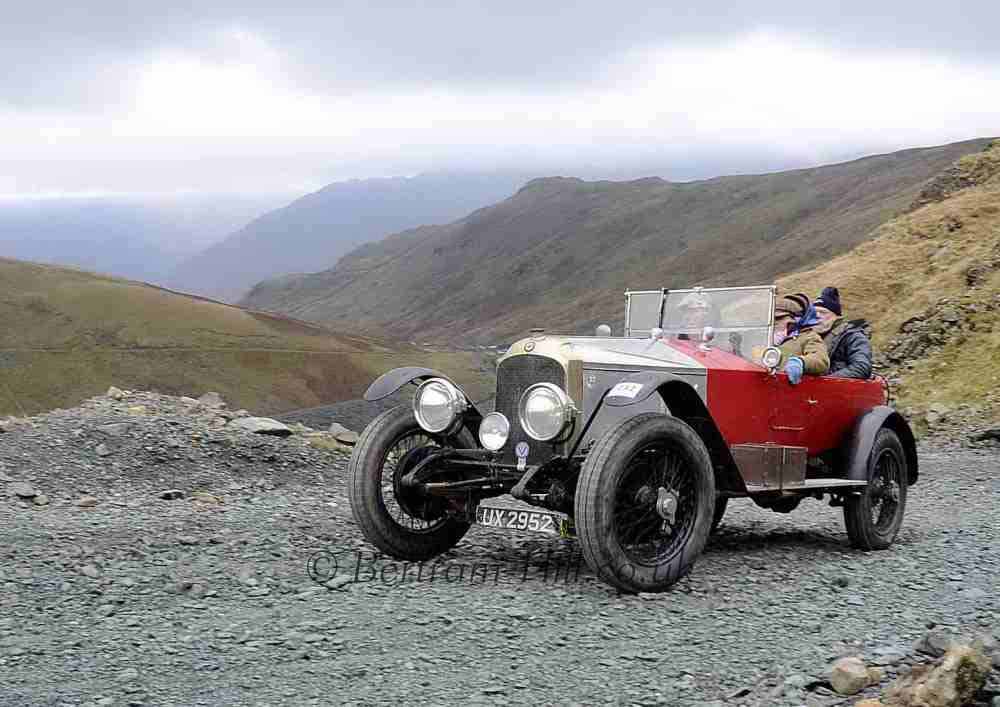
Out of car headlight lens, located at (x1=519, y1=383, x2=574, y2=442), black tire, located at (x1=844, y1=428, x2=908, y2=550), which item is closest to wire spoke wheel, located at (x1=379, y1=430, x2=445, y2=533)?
car headlight lens, located at (x1=519, y1=383, x2=574, y2=442)

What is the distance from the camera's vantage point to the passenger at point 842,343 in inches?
382

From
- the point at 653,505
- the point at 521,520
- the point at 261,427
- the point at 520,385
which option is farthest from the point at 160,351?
the point at 653,505

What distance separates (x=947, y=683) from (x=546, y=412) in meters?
3.30

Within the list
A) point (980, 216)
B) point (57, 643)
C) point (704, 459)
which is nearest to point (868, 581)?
point (704, 459)

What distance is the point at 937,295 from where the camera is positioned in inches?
1012

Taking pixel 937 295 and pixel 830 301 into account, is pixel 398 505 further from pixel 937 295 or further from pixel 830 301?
pixel 937 295

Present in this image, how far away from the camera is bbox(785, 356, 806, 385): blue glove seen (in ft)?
28.2

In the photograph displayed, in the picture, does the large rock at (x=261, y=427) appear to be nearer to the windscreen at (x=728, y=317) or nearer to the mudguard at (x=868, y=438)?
the windscreen at (x=728, y=317)

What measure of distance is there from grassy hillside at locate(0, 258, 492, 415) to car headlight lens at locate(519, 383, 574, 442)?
202 feet

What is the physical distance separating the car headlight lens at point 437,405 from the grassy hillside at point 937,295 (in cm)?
1476

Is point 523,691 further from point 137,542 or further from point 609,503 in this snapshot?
point 137,542

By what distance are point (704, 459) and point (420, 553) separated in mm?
2418

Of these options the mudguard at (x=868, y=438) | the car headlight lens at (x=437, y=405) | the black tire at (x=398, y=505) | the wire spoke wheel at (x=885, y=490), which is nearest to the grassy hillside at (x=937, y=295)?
the mudguard at (x=868, y=438)

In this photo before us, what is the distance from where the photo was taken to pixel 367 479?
8094 mm
